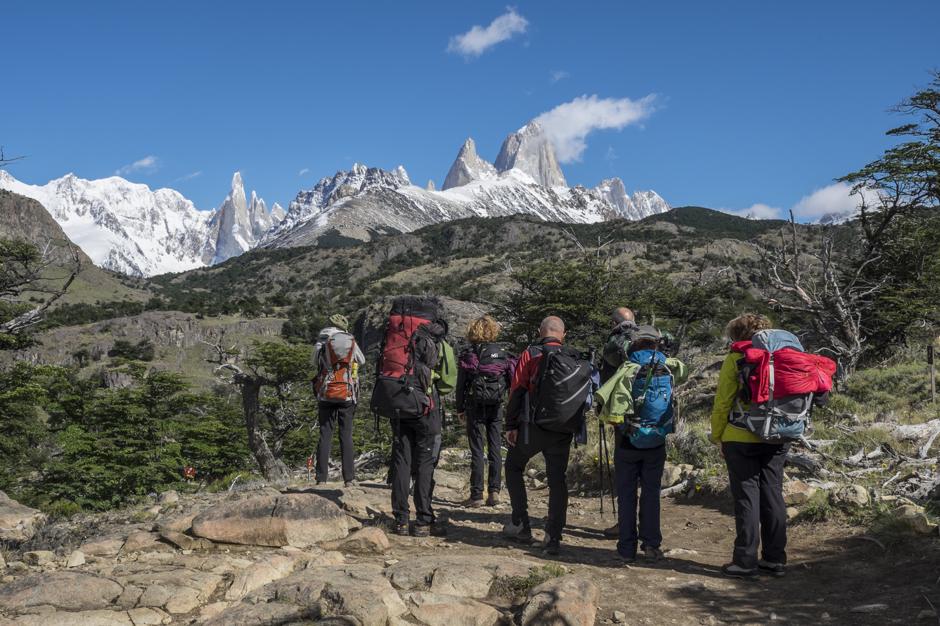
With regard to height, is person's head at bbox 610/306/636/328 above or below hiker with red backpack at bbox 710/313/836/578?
above

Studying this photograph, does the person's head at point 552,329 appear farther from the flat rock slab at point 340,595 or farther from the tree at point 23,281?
the tree at point 23,281

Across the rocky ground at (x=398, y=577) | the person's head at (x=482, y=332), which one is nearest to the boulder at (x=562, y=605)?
the rocky ground at (x=398, y=577)

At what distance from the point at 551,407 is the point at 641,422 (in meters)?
0.66

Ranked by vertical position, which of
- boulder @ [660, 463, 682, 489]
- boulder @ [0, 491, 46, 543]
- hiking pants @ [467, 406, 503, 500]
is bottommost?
boulder @ [0, 491, 46, 543]

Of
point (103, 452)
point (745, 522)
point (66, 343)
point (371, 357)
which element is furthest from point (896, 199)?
point (66, 343)

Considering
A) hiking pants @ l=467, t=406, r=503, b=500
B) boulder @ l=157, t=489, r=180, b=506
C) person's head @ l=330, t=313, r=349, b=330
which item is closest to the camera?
hiking pants @ l=467, t=406, r=503, b=500

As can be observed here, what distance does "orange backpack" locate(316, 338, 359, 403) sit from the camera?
6832mm

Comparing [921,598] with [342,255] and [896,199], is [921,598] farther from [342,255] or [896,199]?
[342,255]

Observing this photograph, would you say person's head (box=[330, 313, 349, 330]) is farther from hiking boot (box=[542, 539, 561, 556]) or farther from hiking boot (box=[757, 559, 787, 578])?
hiking boot (box=[757, 559, 787, 578])

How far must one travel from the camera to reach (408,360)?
546 cm

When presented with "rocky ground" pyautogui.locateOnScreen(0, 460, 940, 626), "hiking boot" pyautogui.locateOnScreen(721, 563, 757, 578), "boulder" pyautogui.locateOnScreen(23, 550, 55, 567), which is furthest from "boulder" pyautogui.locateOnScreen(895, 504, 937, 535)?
"boulder" pyautogui.locateOnScreen(23, 550, 55, 567)

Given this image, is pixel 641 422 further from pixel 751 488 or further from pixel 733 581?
pixel 733 581

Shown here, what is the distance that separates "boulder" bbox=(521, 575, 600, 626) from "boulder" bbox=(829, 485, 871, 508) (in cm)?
304

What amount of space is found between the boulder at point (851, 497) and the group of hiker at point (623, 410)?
99 cm
